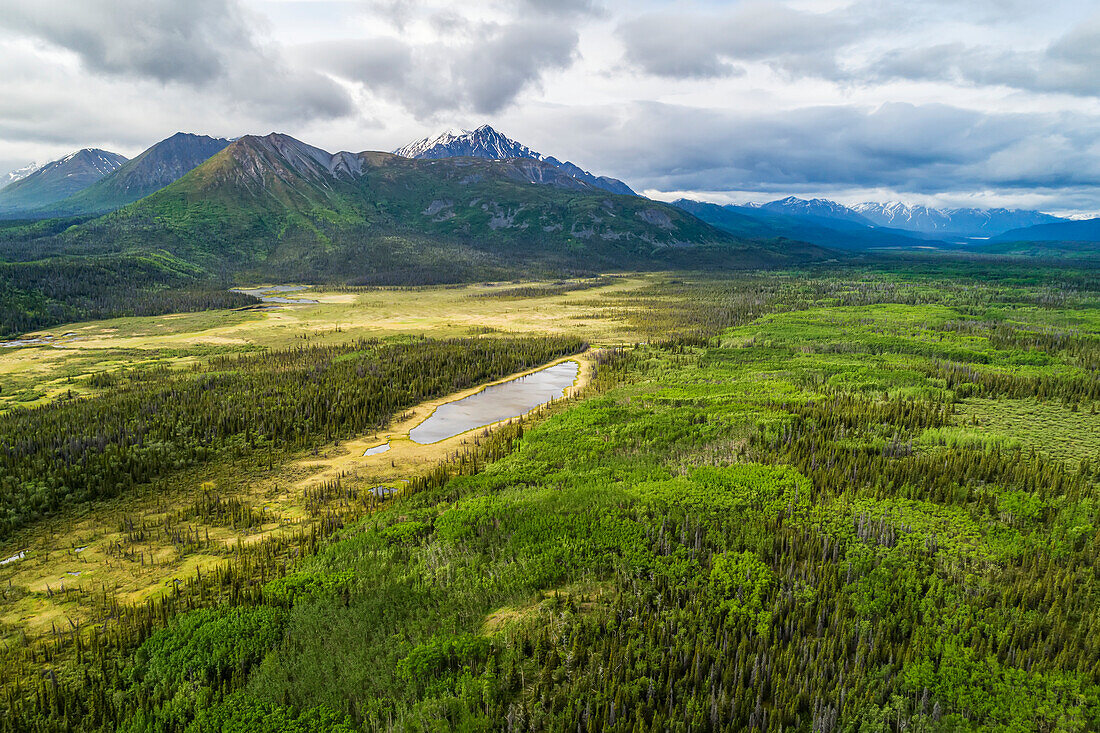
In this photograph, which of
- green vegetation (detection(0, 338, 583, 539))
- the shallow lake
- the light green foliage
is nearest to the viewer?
the light green foliage

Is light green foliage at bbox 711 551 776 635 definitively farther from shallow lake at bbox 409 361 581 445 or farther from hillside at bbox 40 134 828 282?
hillside at bbox 40 134 828 282

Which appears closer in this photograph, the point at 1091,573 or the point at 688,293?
the point at 1091,573

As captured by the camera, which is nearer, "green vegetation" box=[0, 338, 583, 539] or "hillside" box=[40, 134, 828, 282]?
"green vegetation" box=[0, 338, 583, 539]

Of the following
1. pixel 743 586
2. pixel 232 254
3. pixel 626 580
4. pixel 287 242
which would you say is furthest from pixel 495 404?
pixel 287 242

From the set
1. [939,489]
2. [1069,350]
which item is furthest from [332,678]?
[1069,350]

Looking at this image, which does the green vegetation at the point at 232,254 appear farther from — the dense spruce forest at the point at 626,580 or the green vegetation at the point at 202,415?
the dense spruce forest at the point at 626,580

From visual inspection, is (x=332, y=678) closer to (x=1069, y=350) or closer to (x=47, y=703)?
(x=47, y=703)

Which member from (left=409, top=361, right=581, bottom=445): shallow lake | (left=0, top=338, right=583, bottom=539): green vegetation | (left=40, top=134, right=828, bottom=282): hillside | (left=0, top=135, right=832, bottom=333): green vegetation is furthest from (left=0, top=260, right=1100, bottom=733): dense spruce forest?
(left=40, top=134, right=828, bottom=282): hillside
